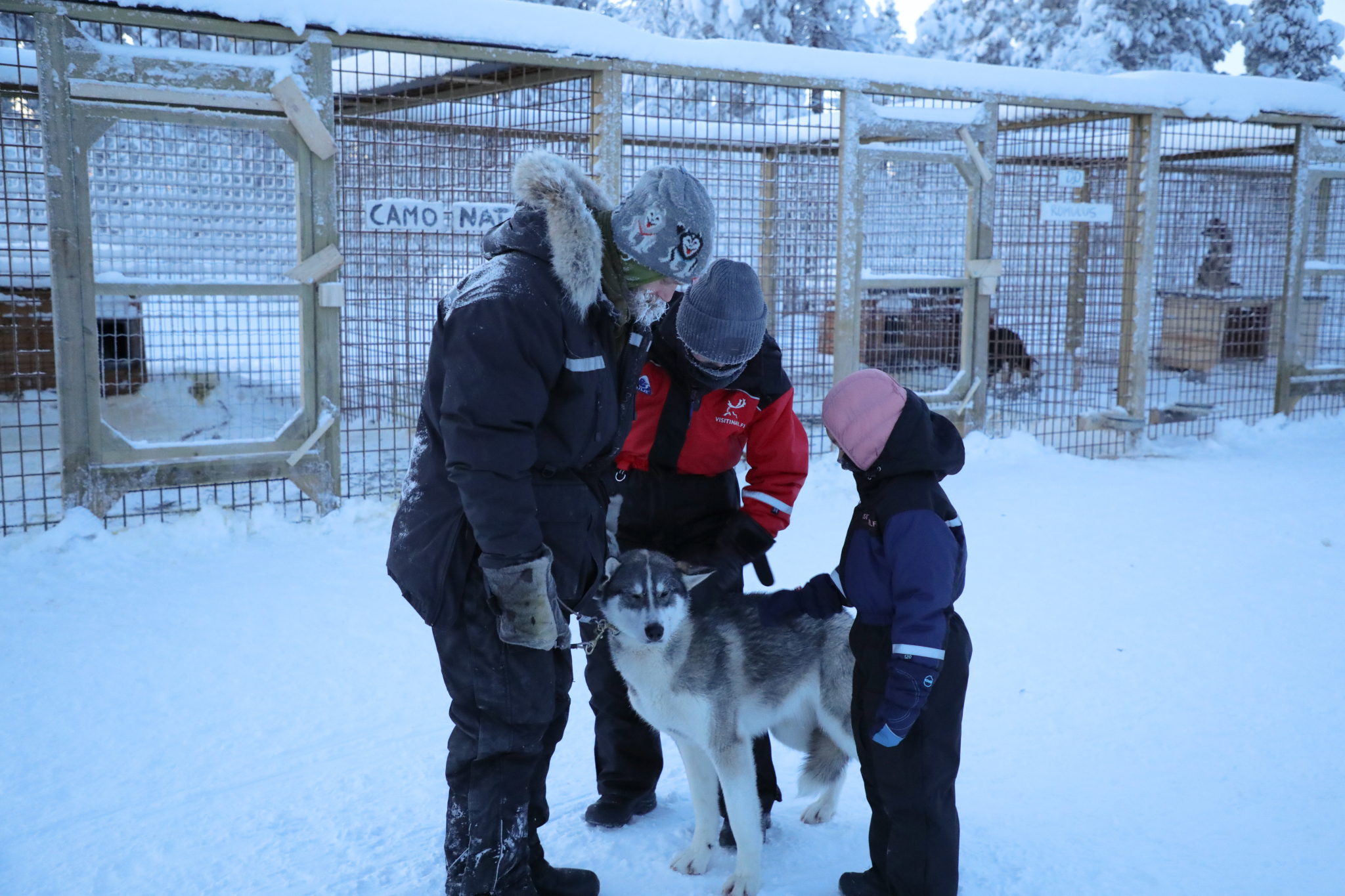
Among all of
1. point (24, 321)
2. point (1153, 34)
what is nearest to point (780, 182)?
point (24, 321)

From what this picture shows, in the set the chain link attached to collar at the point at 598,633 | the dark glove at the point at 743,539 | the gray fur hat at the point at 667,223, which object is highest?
the gray fur hat at the point at 667,223

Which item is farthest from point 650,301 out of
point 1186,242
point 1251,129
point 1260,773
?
point 1251,129

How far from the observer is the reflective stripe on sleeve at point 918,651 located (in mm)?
2527

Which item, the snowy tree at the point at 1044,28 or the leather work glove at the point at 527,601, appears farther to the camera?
the snowy tree at the point at 1044,28

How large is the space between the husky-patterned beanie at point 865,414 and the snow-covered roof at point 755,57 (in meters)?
4.24

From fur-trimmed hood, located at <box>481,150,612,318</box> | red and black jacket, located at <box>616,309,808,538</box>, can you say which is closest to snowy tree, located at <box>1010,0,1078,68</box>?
red and black jacket, located at <box>616,309,808,538</box>

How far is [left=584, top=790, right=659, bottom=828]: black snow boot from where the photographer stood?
3.29 metres

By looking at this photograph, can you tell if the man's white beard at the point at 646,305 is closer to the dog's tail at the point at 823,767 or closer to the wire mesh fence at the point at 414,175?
the dog's tail at the point at 823,767

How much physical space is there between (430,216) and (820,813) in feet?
14.0

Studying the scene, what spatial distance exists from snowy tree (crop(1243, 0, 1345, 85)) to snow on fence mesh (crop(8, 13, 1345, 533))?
14169mm

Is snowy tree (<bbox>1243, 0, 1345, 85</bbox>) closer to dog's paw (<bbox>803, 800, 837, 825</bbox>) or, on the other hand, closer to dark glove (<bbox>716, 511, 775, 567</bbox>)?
dark glove (<bbox>716, 511, 775, 567</bbox>)

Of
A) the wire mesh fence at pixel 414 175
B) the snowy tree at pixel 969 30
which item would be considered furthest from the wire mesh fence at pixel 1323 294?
the snowy tree at pixel 969 30

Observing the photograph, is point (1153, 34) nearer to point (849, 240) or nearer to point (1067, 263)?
point (1067, 263)

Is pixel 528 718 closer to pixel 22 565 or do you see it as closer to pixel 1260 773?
pixel 1260 773
